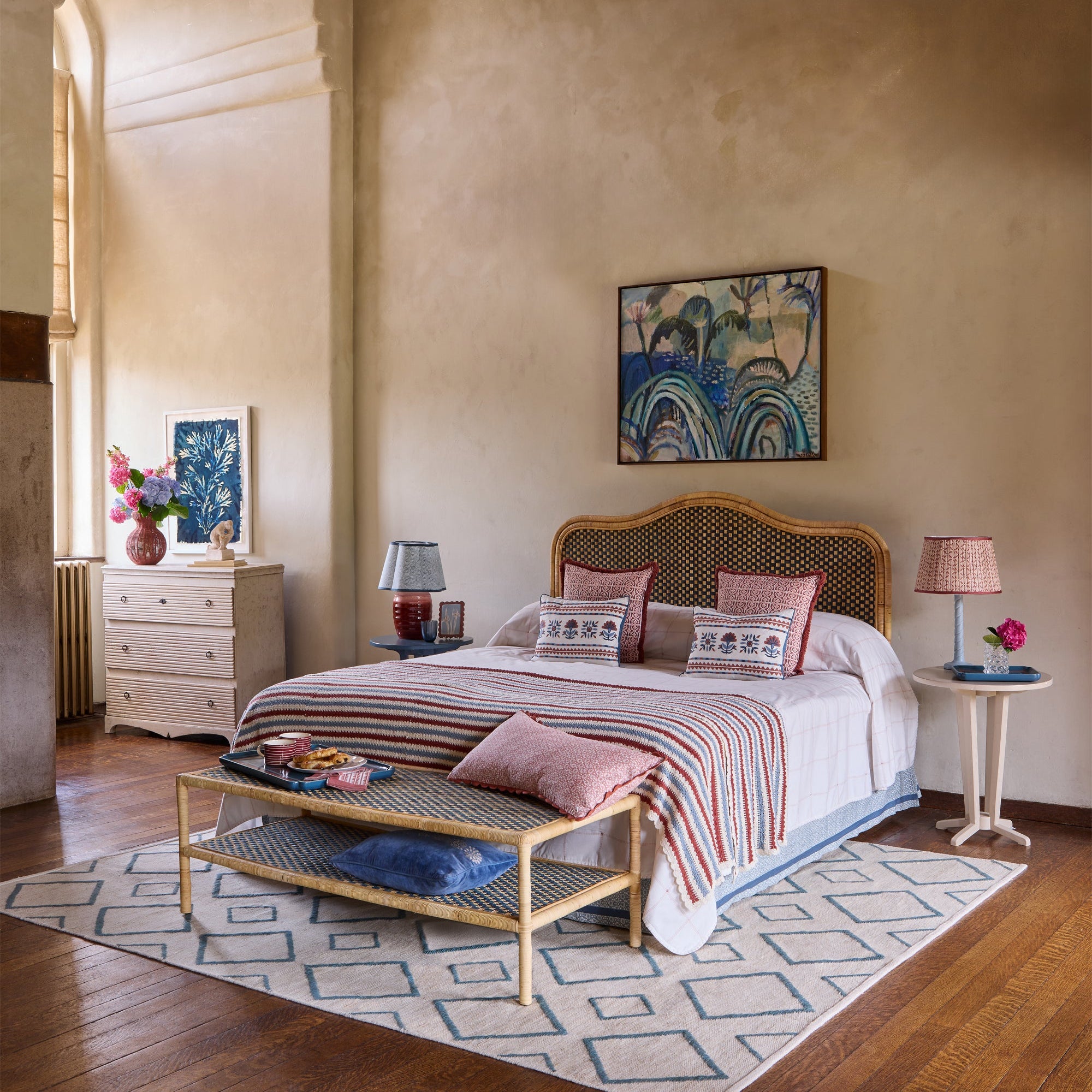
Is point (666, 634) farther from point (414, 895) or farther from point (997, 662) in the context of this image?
point (414, 895)

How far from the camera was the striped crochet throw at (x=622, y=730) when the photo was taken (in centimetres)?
339

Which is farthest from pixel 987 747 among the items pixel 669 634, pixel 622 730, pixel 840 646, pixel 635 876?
pixel 635 876

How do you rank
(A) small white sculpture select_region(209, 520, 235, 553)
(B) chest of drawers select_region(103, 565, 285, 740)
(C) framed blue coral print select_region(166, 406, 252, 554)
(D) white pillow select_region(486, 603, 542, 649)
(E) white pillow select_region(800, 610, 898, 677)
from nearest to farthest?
1. (E) white pillow select_region(800, 610, 898, 677)
2. (D) white pillow select_region(486, 603, 542, 649)
3. (B) chest of drawers select_region(103, 565, 285, 740)
4. (A) small white sculpture select_region(209, 520, 235, 553)
5. (C) framed blue coral print select_region(166, 406, 252, 554)

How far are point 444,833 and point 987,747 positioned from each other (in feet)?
8.01

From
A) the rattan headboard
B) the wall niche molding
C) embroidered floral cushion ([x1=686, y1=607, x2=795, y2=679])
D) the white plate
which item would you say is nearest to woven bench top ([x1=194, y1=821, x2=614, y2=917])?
the white plate

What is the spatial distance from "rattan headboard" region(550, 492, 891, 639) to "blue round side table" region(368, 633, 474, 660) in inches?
22.2

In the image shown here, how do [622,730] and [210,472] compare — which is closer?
[622,730]

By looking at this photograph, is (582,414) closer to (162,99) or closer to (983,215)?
(983,215)

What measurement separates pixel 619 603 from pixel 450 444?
1.71 m

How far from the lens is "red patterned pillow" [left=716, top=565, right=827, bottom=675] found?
15.2 ft

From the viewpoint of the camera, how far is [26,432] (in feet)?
16.6

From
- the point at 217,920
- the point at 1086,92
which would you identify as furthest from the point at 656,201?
the point at 217,920

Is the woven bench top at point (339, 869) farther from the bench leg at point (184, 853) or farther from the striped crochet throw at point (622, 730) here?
the striped crochet throw at point (622, 730)

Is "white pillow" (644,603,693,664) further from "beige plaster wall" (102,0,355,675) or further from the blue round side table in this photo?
"beige plaster wall" (102,0,355,675)
